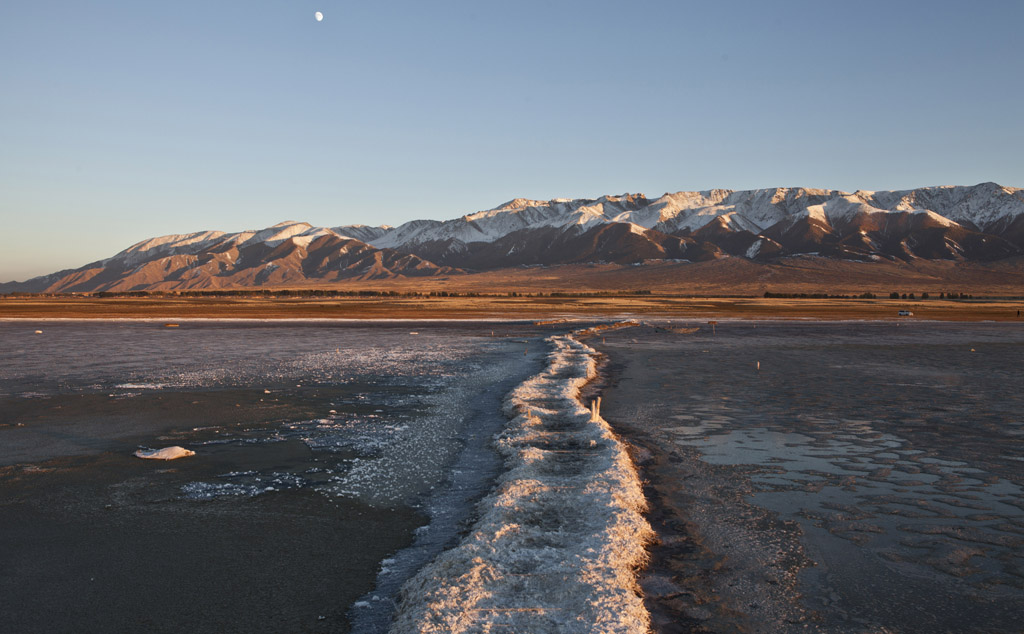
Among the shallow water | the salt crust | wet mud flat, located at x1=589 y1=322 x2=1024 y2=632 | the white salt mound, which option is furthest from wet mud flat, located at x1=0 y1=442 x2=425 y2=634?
wet mud flat, located at x1=589 y1=322 x2=1024 y2=632

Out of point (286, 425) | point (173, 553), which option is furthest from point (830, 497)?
point (286, 425)

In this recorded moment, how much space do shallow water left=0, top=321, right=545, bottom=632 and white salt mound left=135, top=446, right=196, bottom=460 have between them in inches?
13.5

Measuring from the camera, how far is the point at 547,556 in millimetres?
9016

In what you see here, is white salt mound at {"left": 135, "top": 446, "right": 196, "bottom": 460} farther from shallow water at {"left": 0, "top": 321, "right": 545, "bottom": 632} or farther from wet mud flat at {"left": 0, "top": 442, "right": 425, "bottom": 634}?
wet mud flat at {"left": 0, "top": 442, "right": 425, "bottom": 634}

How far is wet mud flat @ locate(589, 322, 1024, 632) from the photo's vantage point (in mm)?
7758

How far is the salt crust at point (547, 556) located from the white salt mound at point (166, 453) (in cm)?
658

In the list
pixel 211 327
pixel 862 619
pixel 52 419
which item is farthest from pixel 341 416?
pixel 211 327

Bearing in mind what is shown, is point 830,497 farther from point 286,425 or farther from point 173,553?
point 286,425

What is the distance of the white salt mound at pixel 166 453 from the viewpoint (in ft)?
45.5

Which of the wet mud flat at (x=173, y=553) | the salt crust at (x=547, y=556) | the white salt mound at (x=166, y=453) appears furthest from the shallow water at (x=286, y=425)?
the salt crust at (x=547, y=556)

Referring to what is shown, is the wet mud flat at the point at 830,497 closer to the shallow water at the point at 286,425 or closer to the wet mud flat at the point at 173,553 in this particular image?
the shallow water at the point at 286,425

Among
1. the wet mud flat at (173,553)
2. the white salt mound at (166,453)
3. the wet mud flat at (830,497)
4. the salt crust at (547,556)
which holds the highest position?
the white salt mound at (166,453)

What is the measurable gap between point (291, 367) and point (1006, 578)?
25731mm

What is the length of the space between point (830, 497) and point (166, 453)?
41.5 ft
